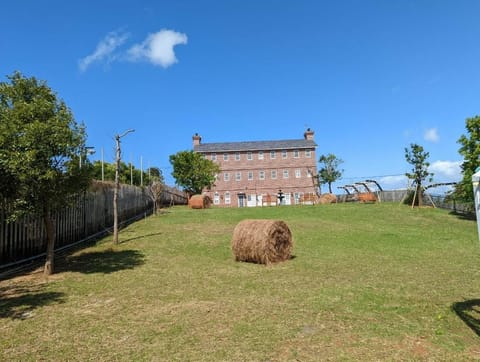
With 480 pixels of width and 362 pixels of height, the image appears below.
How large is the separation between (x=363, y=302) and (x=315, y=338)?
6.48ft

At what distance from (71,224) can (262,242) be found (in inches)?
293

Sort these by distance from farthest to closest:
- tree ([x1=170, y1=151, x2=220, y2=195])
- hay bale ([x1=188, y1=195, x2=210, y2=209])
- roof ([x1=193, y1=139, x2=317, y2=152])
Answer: roof ([x1=193, y1=139, x2=317, y2=152]), tree ([x1=170, y1=151, x2=220, y2=195]), hay bale ([x1=188, y1=195, x2=210, y2=209])

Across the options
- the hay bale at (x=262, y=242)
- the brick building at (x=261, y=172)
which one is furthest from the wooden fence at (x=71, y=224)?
the brick building at (x=261, y=172)

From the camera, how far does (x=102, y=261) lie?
10.4 meters

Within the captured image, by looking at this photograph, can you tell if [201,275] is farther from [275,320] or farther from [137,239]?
[137,239]

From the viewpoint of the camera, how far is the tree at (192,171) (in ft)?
143

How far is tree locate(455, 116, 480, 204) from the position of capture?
20.0 m

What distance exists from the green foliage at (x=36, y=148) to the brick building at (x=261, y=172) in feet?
145

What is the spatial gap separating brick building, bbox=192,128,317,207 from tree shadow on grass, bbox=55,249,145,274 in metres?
41.7

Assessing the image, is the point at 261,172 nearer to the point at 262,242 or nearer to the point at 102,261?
the point at 262,242

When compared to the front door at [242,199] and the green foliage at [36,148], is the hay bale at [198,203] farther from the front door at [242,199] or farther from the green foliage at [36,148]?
the front door at [242,199]

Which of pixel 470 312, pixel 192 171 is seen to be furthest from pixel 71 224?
pixel 192 171

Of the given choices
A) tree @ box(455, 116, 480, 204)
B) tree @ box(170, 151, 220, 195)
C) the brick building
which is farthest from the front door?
tree @ box(455, 116, 480, 204)

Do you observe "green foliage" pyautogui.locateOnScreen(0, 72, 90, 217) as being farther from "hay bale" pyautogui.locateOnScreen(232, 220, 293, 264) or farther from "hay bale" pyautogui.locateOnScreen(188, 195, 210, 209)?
"hay bale" pyautogui.locateOnScreen(188, 195, 210, 209)
